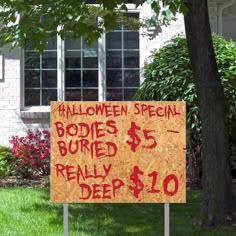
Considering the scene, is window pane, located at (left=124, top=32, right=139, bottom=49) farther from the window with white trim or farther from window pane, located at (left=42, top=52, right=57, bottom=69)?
window pane, located at (left=42, top=52, right=57, bottom=69)

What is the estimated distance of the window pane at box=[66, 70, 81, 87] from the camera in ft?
41.3

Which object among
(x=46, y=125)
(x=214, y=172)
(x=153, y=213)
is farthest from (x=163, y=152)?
(x=46, y=125)

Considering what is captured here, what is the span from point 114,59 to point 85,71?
61cm

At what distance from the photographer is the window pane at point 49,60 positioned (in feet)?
41.1

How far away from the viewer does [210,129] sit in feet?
23.5

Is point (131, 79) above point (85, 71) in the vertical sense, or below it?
below

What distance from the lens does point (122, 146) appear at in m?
5.50

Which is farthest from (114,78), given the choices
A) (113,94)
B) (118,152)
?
(118,152)

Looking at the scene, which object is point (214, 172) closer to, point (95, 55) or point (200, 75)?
point (200, 75)

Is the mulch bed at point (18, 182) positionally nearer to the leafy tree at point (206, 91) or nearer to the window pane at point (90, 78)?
Answer: the window pane at point (90, 78)

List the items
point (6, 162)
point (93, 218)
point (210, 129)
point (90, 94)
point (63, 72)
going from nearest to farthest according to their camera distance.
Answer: point (210, 129), point (93, 218), point (6, 162), point (63, 72), point (90, 94)

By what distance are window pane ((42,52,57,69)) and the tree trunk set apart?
5.69 m

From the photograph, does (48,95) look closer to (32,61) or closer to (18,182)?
(32,61)

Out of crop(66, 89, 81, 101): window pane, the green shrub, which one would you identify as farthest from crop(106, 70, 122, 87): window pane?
the green shrub
